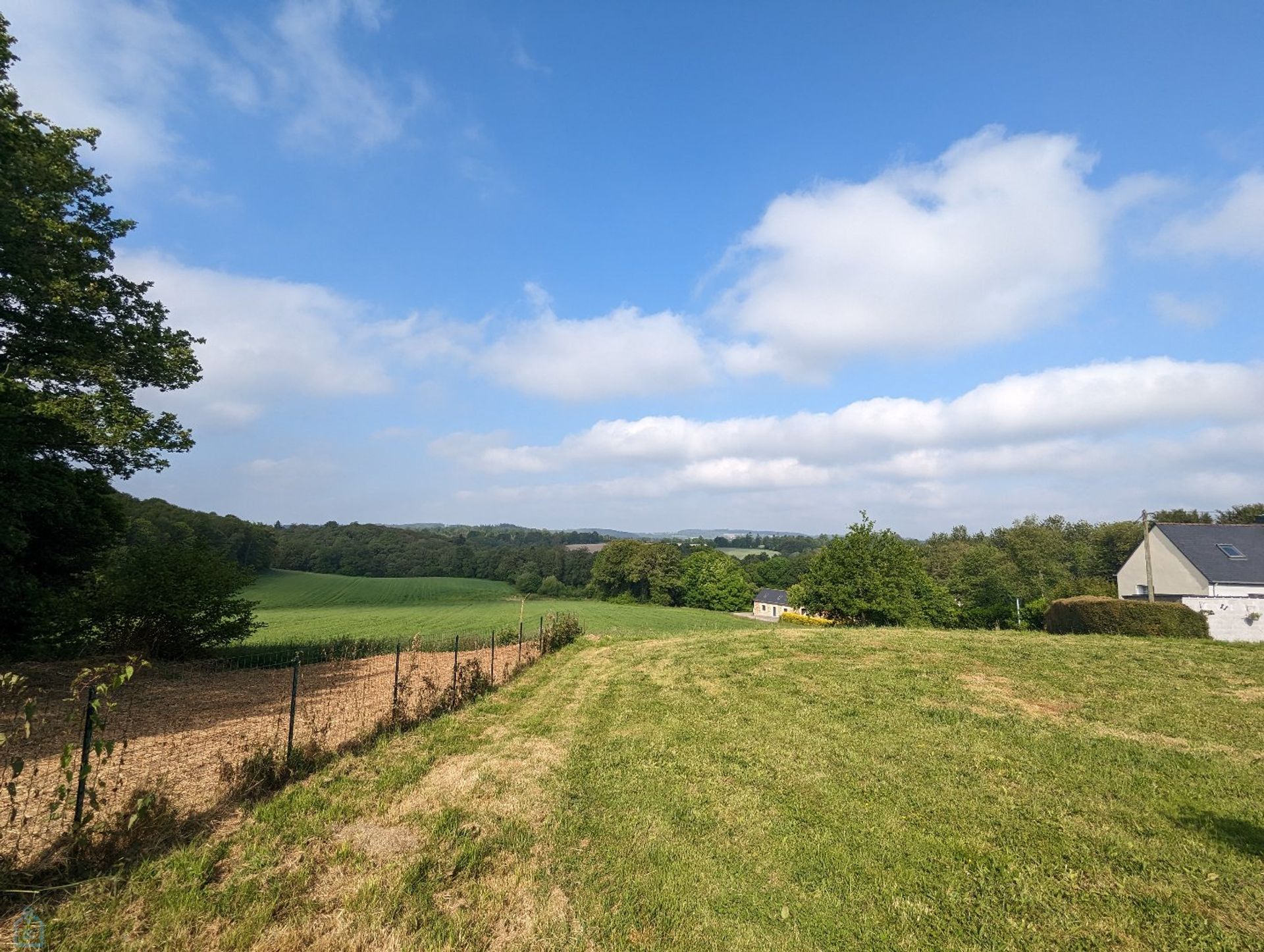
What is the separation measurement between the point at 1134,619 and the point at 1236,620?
3.49 metres

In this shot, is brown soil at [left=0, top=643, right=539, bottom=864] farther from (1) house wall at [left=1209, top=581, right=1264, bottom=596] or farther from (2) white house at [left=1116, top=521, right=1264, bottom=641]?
(1) house wall at [left=1209, top=581, right=1264, bottom=596]

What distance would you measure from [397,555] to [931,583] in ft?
276

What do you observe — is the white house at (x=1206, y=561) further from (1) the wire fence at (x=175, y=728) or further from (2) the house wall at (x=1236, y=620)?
(1) the wire fence at (x=175, y=728)

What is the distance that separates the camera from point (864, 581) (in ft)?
93.5

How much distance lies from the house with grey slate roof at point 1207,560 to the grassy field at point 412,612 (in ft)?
85.2

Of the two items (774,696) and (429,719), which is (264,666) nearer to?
(429,719)

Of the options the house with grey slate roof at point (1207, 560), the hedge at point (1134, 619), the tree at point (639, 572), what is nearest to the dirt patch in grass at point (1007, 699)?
the hedge at point (1134, 619)

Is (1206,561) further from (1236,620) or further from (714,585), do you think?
(714,585)

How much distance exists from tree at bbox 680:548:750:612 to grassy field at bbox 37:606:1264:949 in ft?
218

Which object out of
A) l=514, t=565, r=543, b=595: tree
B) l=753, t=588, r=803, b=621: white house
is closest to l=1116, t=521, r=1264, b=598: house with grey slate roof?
l=753, t=588, r=803, b=621: white house

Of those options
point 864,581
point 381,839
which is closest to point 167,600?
point 381,839

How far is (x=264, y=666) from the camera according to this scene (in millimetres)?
16484

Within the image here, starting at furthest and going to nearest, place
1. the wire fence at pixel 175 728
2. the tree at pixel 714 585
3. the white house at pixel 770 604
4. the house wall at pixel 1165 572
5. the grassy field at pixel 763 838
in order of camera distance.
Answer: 1. the tree at pixel 714 585
2. the white house at pixel 770 604
3. the house wall at pixel 1165 572
4. the wire fence at pixel 175 728
5. the grassy field at pixel 763 838

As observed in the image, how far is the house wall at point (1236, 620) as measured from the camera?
778 inches
